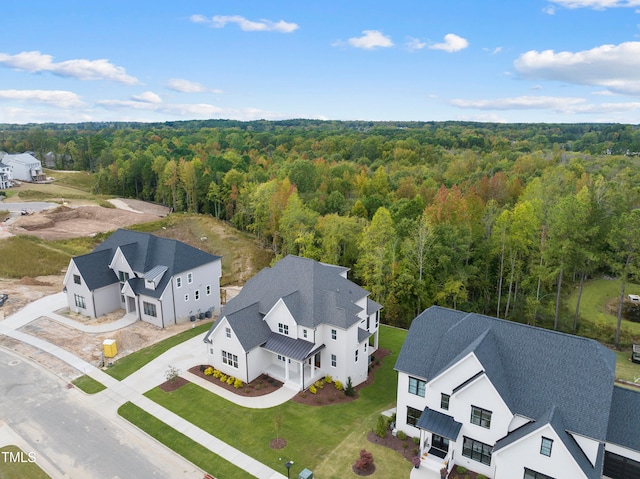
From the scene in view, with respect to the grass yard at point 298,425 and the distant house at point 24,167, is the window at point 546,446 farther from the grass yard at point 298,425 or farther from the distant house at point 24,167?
the distant house at point 24,167

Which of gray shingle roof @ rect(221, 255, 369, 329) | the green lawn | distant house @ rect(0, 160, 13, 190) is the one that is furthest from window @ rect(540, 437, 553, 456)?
distant house @ rect(0, 160, 13, 190)

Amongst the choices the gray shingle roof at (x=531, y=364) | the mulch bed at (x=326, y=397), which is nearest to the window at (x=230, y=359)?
the mulch bed at (x=326, y=397)

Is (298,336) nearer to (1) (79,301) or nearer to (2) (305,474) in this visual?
(2) (305,474)

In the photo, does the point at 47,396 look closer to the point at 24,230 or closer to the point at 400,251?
the point at 400,251

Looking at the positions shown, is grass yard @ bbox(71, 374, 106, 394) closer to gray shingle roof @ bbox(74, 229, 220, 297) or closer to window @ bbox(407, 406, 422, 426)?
gray shingle roof @ bbox(74, 229, 220, 297)

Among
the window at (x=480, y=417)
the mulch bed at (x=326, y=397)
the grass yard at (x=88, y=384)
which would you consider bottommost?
the mulch bed at (x=326, y=397)
